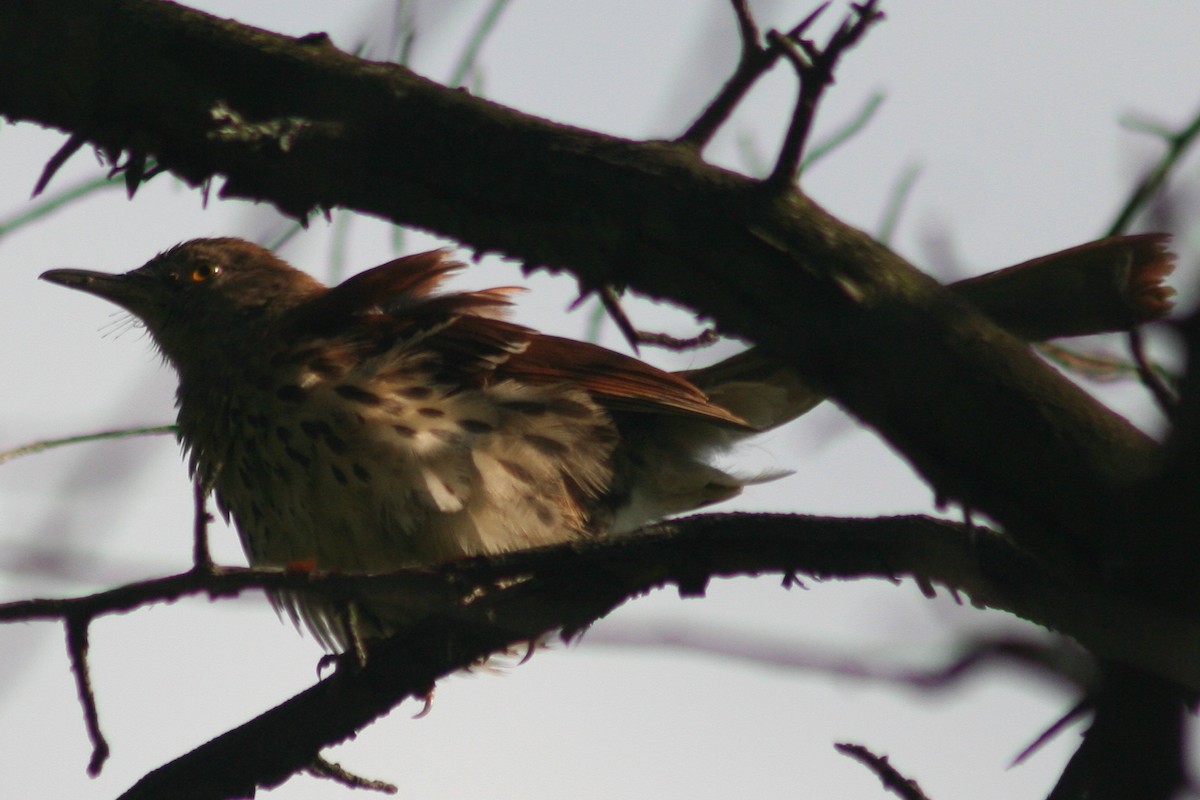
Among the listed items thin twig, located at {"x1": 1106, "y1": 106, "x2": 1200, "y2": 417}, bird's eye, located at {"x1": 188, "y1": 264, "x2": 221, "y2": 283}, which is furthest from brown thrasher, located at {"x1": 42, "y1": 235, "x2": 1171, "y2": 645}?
thin twig, located at {"x1": 1106, "y1": 106, "x2": 1200, "y2": 417}

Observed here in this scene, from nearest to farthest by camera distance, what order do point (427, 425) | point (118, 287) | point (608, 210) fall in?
point (608, 210) < point (427, 425) < point (118, 287)

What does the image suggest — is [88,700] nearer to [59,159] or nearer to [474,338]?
[59,159]

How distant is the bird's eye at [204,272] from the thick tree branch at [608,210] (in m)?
2.04

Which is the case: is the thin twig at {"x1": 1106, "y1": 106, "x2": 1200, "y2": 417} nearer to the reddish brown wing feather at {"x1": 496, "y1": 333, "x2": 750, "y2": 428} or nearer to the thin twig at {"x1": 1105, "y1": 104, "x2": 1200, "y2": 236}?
the thin twig at {"x1": 1105, "y1": 104, "x2": 1200, "y2": 236}

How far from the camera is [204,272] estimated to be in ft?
17.9

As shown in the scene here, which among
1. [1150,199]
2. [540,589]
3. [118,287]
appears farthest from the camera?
[118,287]

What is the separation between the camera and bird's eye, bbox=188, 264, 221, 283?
5441 mm

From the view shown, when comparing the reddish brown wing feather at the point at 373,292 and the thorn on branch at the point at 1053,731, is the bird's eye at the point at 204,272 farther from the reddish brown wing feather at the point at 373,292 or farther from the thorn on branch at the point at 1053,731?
the thorn on branch at the point at 1053,731

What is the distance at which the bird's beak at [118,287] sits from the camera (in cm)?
529

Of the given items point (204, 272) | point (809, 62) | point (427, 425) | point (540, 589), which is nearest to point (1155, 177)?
point (809, 62)

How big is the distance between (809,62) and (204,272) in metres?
3.39

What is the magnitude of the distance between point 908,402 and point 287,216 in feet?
5.09

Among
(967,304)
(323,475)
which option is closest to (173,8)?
(323,475)

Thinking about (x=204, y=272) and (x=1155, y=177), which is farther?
(x=204, y=272)
